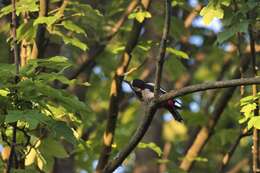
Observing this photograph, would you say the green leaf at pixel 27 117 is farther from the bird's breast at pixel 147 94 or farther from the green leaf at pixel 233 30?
the green leaf at pixel 233 30

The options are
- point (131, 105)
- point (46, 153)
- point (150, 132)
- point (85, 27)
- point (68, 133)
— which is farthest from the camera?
point (131, 105)

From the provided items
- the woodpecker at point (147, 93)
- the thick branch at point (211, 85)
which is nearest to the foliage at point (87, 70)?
the woodpecker at point (147, 93)

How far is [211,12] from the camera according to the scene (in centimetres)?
462

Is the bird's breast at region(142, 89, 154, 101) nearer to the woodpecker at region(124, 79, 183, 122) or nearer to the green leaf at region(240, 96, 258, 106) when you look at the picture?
the woodpecker at region(124, 79, 183, 122)

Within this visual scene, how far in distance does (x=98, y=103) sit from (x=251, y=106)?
609 cm

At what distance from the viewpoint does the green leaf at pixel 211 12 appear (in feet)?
15.0

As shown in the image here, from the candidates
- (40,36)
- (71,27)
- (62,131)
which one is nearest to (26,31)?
(40,36)

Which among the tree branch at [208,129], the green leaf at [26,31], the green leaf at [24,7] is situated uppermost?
the green leaf at [24,7]

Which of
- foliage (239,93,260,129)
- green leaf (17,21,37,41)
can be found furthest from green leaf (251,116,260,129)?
green leaf (17,21,37,41)

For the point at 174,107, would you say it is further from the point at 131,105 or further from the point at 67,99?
the point at 131,105

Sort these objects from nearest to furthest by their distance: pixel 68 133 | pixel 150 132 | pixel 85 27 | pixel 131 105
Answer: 1. pixel 68 133
2. pixel 85 27
3. pixel 150 132
4. pixel 131 105

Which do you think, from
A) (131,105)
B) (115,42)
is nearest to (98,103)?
(131,105)

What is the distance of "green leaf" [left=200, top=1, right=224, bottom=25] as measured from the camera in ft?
15.0

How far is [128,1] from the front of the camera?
6.74 metres
